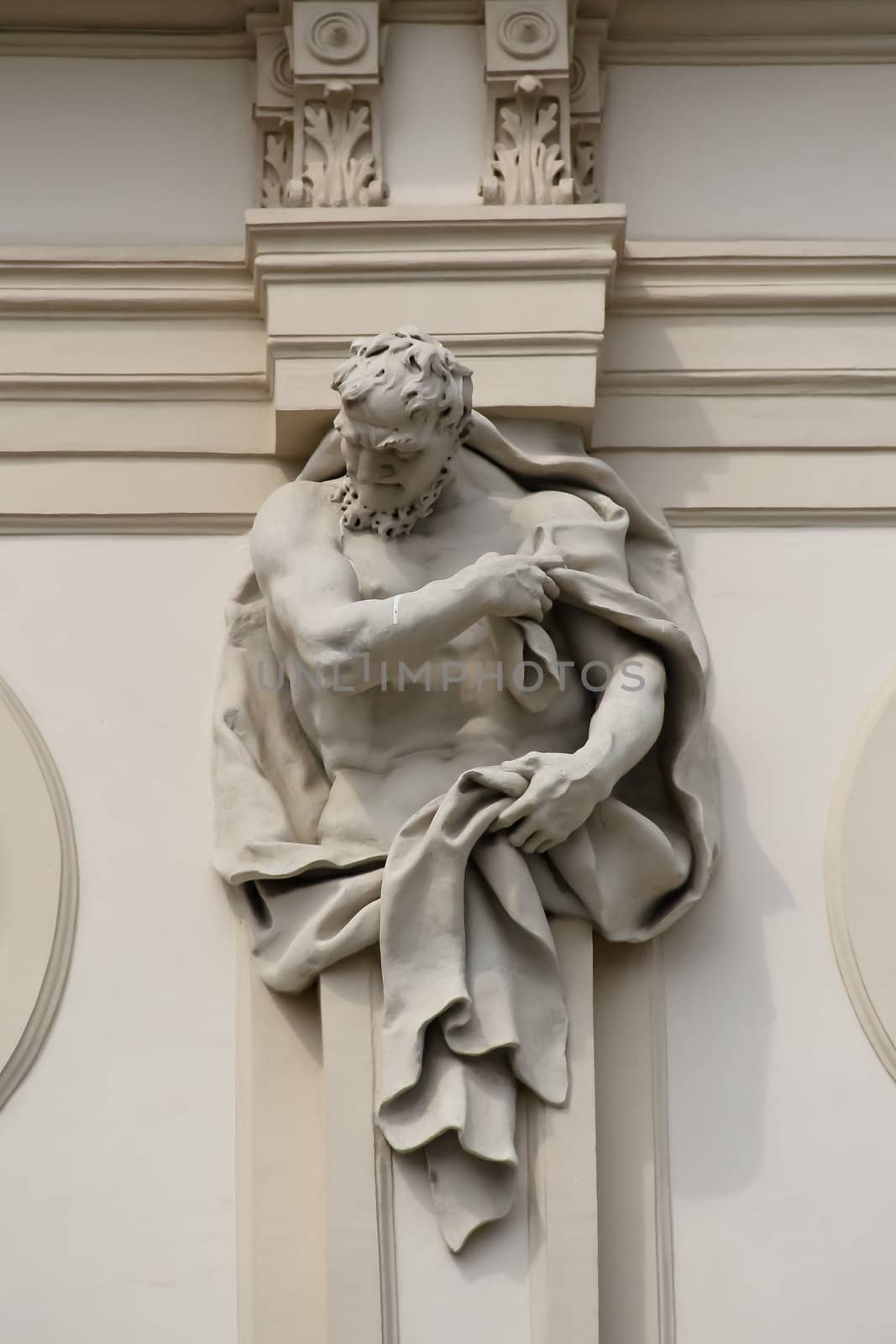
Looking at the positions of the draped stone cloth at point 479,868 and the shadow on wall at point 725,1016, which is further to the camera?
the shadow on wall at point 725,1016

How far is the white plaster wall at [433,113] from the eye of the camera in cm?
635

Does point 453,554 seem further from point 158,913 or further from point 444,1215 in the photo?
point 444,1215

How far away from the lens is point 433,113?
21.0ft

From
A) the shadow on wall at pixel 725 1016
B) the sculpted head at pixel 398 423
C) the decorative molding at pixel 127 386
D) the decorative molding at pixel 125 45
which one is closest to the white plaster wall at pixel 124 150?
the decorative molding at pixel 125 45

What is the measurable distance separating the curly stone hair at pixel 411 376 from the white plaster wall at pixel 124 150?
0.81 metres

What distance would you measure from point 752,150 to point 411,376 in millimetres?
1268

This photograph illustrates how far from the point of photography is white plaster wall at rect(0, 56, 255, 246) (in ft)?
21.3

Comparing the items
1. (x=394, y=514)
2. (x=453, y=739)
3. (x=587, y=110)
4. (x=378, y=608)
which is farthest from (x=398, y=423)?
(x=587, y=110)

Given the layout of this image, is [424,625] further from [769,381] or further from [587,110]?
[587,110]

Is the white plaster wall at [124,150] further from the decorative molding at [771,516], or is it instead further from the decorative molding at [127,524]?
the decorative molding at [771,516]

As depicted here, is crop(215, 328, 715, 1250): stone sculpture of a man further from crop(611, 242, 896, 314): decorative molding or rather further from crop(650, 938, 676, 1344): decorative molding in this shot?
crop(611, 242, 896, 314): decorative molding

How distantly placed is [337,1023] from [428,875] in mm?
335

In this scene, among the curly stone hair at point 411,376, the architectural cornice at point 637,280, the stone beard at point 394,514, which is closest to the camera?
the curly stone hair at point 411,376

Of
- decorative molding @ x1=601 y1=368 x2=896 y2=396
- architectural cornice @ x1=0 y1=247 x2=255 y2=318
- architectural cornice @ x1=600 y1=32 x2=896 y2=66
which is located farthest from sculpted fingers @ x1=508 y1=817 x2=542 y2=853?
architectural cornice @ x1=600 y1=32 x2=896 y2=66
